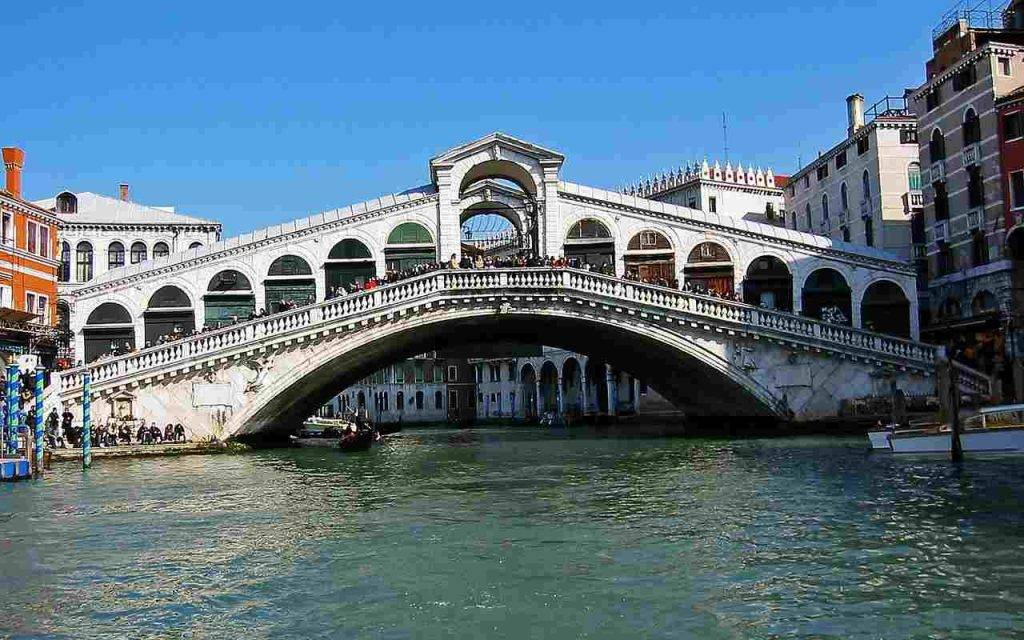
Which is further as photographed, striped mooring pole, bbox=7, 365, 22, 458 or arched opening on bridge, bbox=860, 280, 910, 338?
arched opening on bridge, bbox=860, 280, 910, 338

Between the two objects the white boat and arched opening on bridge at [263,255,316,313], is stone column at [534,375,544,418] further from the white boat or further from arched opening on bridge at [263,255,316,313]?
the white boat

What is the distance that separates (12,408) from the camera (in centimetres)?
2028

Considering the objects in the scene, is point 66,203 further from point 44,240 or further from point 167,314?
point 167,314

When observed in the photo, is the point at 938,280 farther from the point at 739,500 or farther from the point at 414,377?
the point at 414,377

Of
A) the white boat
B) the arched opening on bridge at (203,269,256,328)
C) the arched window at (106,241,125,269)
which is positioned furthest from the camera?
the arched window at (106,241,125,269)

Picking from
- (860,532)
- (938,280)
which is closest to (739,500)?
(860,532)

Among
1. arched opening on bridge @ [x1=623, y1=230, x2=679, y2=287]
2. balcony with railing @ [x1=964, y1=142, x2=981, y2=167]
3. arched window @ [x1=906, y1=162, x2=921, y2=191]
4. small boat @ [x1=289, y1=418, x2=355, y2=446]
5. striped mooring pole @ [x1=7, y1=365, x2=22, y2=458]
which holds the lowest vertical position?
small boat @ [x1=289, y1=418, x2=355, y2=446]

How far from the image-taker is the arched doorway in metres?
32.7

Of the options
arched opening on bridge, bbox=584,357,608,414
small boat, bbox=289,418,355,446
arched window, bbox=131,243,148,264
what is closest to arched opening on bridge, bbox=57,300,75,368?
arched window, bbox=131,243,148,264

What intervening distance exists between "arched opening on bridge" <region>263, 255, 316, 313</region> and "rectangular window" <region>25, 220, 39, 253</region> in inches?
293

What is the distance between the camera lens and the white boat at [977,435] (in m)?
19.9

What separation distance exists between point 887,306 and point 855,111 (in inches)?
505

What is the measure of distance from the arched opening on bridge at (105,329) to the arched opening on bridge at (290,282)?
450cm

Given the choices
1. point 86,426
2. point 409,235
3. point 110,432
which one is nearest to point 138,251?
point 409,235
